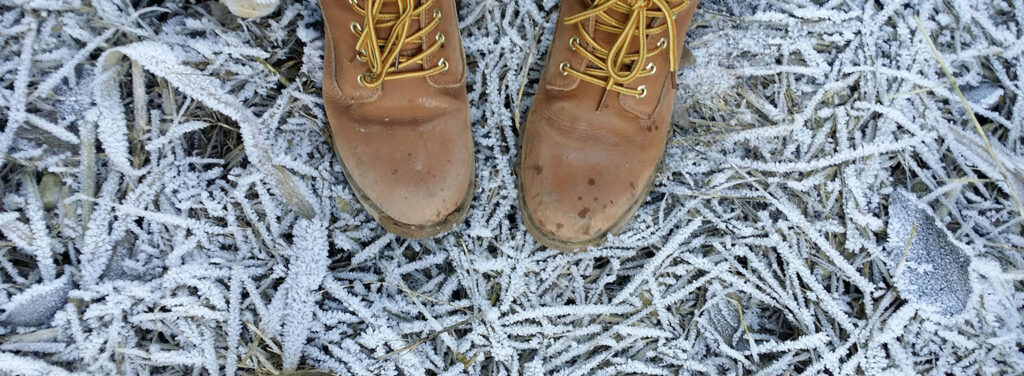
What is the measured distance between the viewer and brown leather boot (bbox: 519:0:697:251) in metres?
1.00

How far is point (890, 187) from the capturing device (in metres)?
1.19

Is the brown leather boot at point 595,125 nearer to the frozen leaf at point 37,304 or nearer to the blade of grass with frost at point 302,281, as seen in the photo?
the blade of grass with frost at point 302,281

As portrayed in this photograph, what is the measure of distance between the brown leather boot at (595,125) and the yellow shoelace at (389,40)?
0.70 ft

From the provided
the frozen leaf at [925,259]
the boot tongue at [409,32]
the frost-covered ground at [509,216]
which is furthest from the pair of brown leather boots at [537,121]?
the frozen leaf at [925,259]

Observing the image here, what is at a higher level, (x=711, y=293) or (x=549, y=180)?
(x=549, y=180)

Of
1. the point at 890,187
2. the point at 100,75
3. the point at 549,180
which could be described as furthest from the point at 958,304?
the point at 100,75

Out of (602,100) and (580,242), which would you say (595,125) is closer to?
(602,100)

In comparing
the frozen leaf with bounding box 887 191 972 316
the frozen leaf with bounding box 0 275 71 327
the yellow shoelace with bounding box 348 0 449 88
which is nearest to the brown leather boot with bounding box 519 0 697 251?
the yellow shoelace with bounding box 348 0 449 88

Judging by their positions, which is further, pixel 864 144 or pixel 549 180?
pixel 864 144

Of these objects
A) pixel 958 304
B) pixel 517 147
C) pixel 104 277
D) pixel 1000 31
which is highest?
pixel 1000 31

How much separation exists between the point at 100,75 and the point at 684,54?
1.01 metres

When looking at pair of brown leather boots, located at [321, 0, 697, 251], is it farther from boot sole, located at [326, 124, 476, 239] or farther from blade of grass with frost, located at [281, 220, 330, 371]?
blade of grass with frost, located at [281, 220, 330, 371]

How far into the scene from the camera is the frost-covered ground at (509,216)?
1.07 m

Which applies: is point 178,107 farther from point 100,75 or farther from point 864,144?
point 864,144
